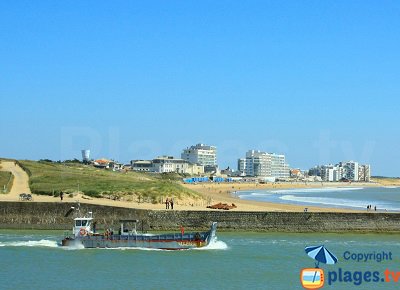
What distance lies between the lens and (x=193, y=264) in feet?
119

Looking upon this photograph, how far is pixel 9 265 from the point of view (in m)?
34.9

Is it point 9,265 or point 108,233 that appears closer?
point 9,265

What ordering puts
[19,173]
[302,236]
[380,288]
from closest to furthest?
[380,288] → [302,236] → [19,173]

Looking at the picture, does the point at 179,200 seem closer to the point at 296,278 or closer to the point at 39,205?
the point at 39,205

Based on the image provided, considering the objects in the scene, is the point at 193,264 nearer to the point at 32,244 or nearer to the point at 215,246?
the point at 215,246

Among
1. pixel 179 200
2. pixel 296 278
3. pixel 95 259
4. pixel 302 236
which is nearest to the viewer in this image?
pixel 296 278

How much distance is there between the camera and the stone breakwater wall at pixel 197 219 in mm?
48656

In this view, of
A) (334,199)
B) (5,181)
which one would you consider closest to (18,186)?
(5,181)

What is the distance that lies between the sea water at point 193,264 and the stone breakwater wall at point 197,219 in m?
2.15

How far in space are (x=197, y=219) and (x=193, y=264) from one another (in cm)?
1356

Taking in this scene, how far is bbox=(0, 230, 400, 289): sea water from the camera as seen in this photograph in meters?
30.6

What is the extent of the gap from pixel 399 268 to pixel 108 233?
16.3 m

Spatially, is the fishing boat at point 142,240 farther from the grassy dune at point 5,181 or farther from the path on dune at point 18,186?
the grassy dune at point 5,181

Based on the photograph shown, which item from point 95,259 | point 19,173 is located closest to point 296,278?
point 95,259
